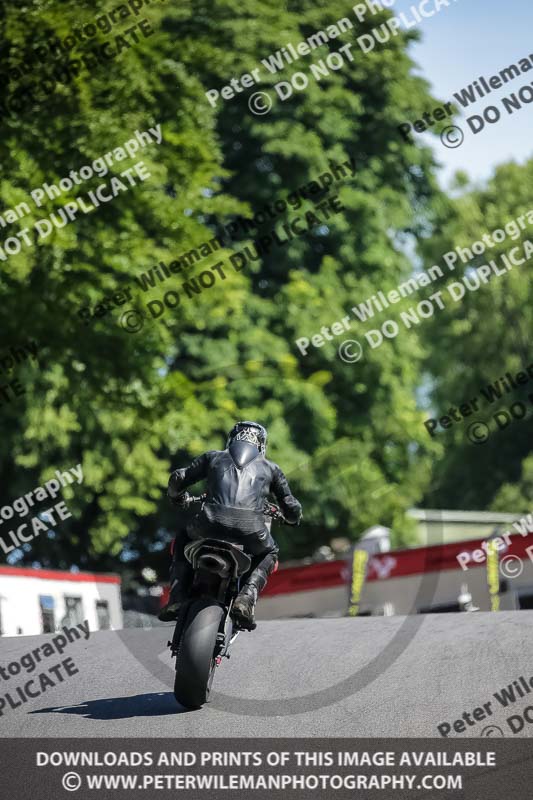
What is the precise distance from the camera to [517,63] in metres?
24.6

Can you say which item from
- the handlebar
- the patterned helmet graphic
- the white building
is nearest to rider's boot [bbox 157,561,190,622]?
the handlebar

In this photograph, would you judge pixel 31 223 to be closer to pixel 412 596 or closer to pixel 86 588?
pixel 86 588

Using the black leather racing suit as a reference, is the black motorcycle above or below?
below

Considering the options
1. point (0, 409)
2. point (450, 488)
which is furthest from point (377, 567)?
point (450, 488)

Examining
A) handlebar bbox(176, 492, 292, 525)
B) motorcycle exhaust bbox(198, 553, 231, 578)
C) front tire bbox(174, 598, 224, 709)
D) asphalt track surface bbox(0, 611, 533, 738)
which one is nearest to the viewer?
asphalt track surface bbox(0, 611, 533, 738)

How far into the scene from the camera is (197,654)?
7.43 m

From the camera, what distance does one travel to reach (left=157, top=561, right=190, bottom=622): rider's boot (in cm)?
794

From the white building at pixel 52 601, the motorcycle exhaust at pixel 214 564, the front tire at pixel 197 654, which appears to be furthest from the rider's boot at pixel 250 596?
the white building at pixel 52 601

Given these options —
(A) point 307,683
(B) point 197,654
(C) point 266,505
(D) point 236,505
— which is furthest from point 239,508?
(A) point 307,683

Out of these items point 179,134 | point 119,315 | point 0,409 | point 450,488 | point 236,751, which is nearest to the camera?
point 236,751

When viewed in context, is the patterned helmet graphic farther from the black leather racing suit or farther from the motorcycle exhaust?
the motorcycle exhaust

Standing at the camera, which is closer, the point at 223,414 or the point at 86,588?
the point at 86,588

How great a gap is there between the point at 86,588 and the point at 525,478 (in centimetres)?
2751

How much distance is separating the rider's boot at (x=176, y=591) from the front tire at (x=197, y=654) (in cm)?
25
